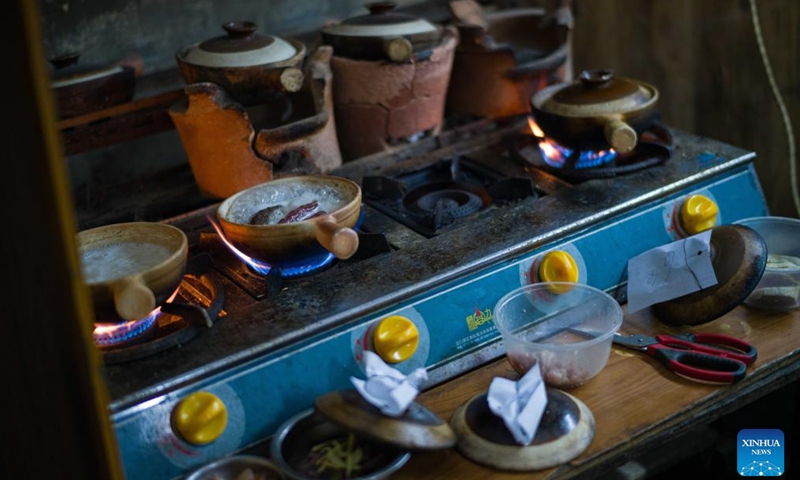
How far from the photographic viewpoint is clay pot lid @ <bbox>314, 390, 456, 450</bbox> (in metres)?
1.31

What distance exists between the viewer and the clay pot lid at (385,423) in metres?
1.31

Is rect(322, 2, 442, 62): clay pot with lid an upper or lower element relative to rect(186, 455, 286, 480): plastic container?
upper

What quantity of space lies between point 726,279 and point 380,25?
95 centimetres

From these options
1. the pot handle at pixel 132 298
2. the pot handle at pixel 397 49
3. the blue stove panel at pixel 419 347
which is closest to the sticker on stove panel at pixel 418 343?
the blue stove panel at pixel 419 347

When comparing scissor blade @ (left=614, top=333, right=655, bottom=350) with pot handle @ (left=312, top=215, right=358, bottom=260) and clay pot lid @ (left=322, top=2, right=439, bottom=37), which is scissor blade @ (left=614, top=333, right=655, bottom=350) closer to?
pot handle @ (left=312, top=215, right=358, bottom=260)

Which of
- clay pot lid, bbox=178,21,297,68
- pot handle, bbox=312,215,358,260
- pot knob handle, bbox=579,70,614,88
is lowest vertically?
pot handle, bbox=312,215,358,260

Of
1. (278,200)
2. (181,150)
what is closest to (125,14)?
(181,150)

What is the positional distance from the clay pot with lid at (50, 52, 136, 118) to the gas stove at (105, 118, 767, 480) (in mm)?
314

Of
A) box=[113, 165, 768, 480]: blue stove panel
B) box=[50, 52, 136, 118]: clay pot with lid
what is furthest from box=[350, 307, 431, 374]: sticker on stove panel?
box=[50, 52, 136, 118]: clay pot with lid

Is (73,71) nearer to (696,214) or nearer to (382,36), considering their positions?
(382,36)

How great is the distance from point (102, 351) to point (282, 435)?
33cm

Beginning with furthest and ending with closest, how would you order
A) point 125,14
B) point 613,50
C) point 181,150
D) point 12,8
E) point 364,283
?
1. point 613,50
2. point 181,150
3. point 125,14
4. point 364,283
5. point 12,8

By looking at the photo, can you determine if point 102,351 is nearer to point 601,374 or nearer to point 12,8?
point 12,8

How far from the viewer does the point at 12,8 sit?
3.15ft
